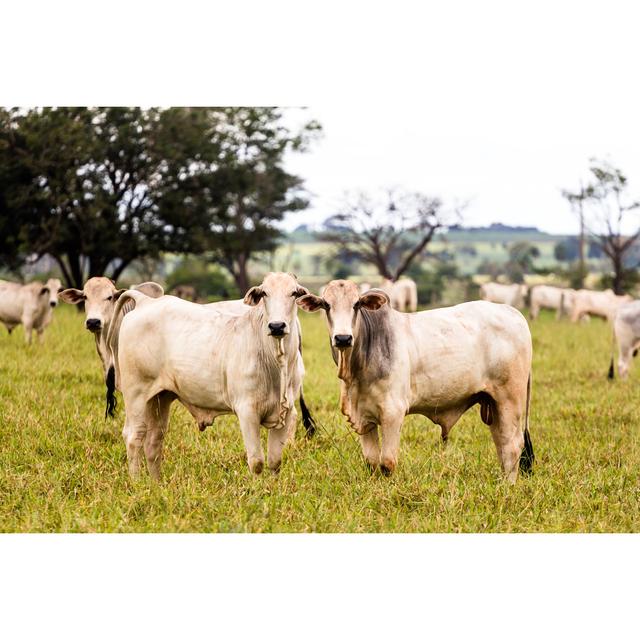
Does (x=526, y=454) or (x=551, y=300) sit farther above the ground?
(x=551, y=300)

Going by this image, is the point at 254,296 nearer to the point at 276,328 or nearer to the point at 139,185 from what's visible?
the point at 276,328

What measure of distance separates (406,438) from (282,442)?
1.67 metres

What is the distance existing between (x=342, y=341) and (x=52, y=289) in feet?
15.9

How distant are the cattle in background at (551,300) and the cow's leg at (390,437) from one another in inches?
185

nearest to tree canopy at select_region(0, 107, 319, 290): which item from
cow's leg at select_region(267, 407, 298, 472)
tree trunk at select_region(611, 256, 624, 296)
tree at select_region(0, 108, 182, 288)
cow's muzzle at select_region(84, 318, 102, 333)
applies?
tree at select_region(0, 108, 182, 288)

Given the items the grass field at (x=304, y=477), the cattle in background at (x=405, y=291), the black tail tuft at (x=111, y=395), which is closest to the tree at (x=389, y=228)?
the cattle in background at (x=405, y=291)

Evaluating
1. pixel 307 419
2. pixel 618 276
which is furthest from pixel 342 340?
pixel 618 276

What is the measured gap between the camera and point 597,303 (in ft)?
32.7

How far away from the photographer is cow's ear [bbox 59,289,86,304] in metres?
5.63

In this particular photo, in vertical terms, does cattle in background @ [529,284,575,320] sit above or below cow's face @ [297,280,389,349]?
below

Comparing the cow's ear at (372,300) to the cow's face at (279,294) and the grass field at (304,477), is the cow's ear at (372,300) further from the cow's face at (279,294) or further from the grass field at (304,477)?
the grass field at (304,477)

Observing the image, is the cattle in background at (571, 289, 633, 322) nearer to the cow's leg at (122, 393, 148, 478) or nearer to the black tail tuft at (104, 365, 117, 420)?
the black tail tuft at (104, 365, 117, 420)

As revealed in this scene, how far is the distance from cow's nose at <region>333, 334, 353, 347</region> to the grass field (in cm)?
81

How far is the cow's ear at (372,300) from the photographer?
4648 mm
